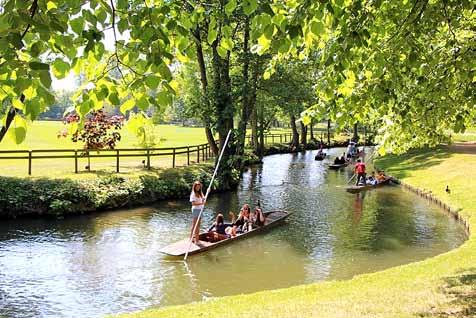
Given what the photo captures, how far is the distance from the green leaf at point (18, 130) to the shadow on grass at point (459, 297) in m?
6.55

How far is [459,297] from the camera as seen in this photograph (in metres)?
8.78

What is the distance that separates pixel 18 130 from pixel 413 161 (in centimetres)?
4012

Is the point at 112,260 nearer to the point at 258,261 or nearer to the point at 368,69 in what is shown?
the point at 258,261

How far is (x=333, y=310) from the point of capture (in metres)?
8.69

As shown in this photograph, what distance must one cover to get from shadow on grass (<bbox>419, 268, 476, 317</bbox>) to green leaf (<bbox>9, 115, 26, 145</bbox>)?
6.55m

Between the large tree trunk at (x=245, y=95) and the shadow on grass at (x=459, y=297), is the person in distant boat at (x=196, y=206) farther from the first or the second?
the large tree trunk at (x=245, y=95)

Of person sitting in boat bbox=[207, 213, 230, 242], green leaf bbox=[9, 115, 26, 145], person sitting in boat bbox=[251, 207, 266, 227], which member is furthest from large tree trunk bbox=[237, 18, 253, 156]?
green leaf bbox=[9, 115, 26, 145]

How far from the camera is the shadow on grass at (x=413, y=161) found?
37125 mm

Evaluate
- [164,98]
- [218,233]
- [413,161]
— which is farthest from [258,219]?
[413,161]

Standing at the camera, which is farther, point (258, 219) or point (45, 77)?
point (258, 219)

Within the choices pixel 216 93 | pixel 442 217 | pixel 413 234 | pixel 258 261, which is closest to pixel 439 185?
pixel 442 217

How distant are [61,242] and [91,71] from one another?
45.0ft

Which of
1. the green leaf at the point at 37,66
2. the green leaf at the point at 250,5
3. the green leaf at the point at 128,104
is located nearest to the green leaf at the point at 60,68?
the green leaf at the point at 128,104

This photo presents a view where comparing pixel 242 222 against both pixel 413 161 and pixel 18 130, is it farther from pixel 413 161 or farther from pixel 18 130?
pixel 413 161
